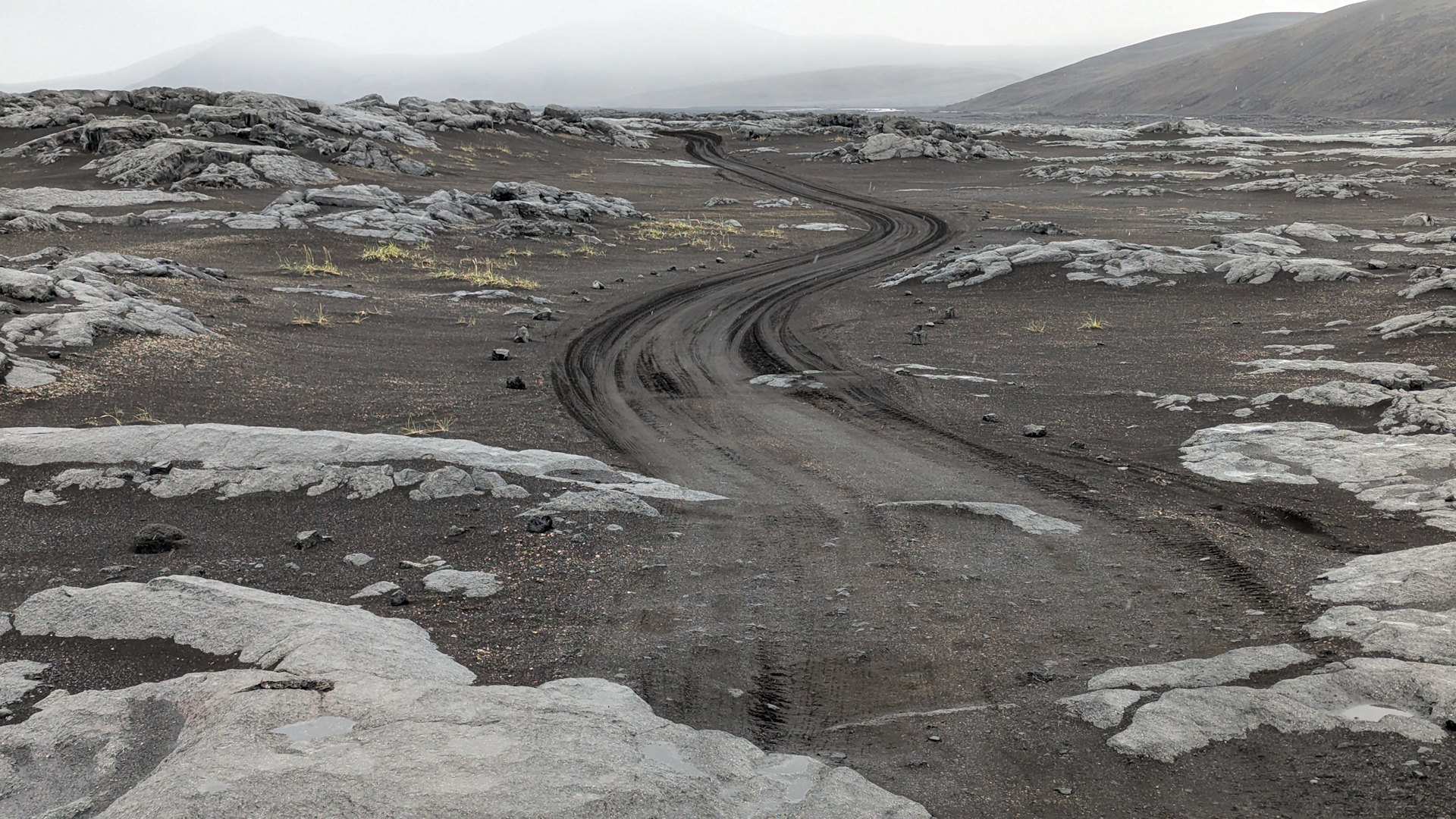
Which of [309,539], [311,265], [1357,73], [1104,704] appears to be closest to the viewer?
[1104,704]

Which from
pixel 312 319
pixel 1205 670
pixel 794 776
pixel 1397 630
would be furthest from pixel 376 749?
pixel 312 319

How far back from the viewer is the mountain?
156m

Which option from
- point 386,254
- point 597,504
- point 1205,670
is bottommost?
point 1205,670

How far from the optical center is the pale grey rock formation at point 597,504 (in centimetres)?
1002

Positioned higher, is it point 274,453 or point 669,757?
point 274,453

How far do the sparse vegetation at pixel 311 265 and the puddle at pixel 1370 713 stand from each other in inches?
1030

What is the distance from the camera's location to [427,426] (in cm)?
1290

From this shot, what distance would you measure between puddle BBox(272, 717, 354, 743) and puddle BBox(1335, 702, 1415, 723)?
22.4ft

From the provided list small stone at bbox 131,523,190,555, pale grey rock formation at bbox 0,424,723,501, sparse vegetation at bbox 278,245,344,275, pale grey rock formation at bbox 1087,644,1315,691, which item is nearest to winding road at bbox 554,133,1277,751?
pale grey rock formation at bbox 1087,644,1315,691

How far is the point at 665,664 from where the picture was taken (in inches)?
275

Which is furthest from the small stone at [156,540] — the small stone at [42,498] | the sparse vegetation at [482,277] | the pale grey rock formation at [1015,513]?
the sparse vegetation at [482,277]

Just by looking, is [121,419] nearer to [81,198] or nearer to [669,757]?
[669,757]

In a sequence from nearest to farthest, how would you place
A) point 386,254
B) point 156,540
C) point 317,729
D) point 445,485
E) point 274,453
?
point 317,729 → point 156,540 → point 445,485 → point 274,453 → point 386,254

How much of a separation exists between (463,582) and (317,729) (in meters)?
3.26
